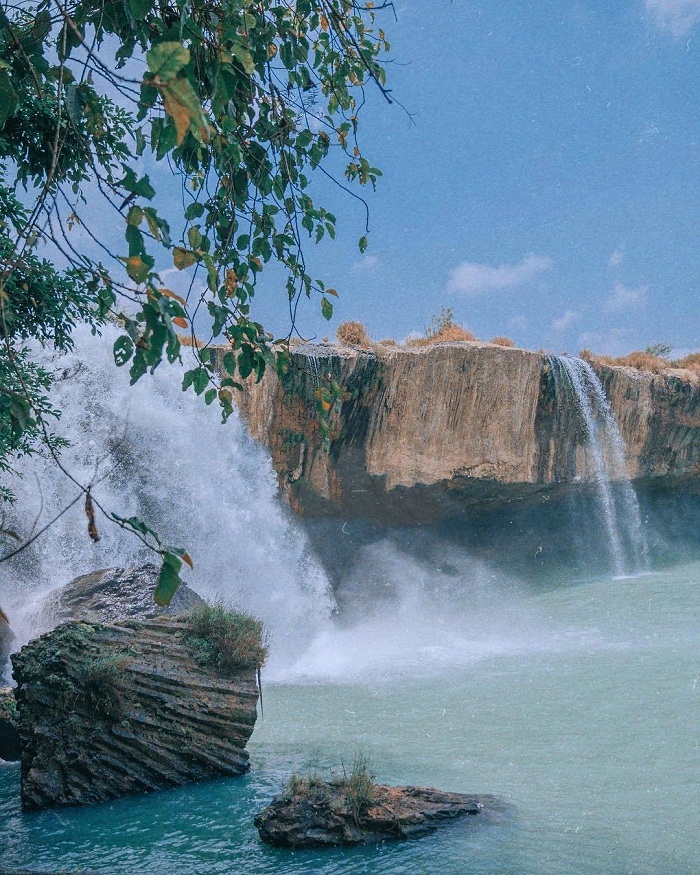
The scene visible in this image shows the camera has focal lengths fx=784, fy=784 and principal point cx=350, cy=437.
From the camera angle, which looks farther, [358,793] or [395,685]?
[395,685]

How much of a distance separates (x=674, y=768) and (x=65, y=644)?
180 inches

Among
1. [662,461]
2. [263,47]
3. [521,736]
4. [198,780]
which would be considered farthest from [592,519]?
[263,47]

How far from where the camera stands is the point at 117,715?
570 centimetres

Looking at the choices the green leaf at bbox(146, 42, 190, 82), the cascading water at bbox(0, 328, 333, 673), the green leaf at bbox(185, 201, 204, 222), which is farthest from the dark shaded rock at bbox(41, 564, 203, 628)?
the green leaf at bbox(146, 42, 190, 82)

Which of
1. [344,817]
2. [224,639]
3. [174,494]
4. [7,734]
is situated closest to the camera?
[344,817]

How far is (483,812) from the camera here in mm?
4770

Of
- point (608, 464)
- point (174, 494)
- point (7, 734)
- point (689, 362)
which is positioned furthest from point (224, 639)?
point (689, 362)

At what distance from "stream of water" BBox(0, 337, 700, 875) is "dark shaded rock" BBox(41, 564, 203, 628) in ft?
2.48

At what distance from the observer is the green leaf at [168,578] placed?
1.42 meters

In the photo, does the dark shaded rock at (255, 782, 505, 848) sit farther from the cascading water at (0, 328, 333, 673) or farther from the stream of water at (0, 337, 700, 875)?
the cascading water at (0, 328, 333, 673)

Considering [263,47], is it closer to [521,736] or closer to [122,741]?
[122,741]

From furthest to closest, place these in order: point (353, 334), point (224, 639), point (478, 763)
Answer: point (353, 334), point (224, 639), point (478, 763)

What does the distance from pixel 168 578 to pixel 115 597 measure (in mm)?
8401

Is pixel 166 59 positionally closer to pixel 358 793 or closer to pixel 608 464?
pixel 358 793
